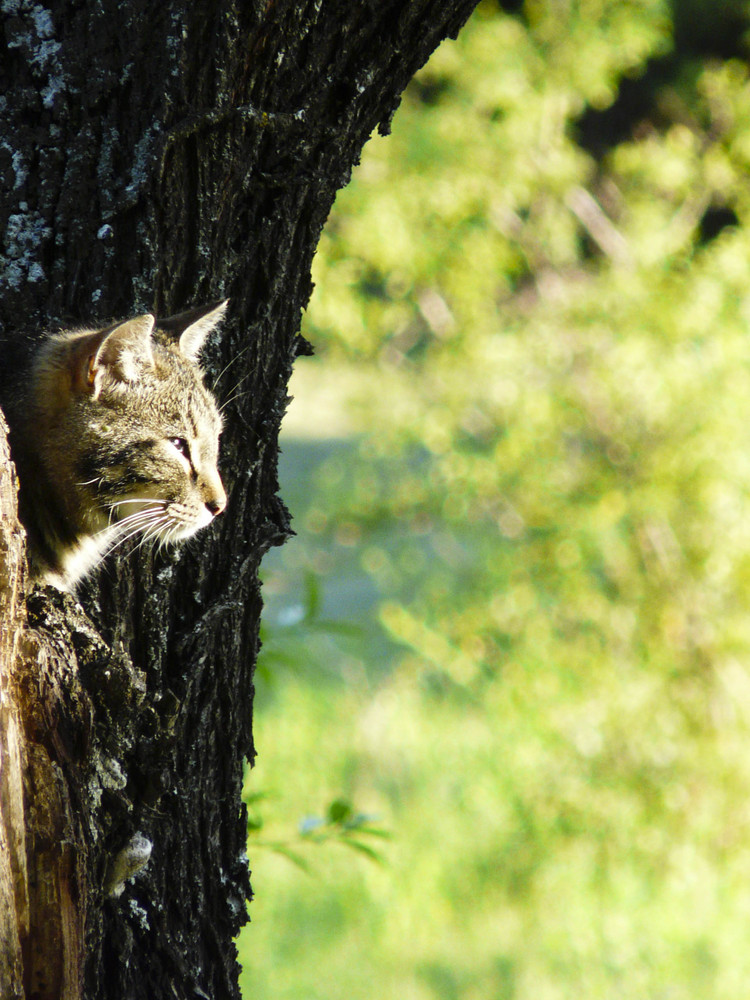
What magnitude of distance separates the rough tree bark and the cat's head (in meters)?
0.05

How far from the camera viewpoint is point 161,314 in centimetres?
150

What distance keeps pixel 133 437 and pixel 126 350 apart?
17cm

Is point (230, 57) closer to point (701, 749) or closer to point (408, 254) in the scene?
point (408, 254)

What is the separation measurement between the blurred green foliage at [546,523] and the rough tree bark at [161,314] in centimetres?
262

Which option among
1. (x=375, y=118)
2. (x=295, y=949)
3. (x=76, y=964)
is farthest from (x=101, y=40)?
(x=295, y=949)

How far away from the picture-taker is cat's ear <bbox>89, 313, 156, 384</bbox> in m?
1.32

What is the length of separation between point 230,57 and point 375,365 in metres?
3.75

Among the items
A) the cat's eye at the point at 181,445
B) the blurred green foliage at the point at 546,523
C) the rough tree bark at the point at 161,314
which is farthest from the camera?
the blurred green foliage at the point at 546,523

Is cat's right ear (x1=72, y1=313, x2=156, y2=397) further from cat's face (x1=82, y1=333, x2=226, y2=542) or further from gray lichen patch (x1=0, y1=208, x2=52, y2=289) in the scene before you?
gray lichen patch (x1=0, y1=208, x2=52, y2=289)

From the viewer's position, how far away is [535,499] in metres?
4.59

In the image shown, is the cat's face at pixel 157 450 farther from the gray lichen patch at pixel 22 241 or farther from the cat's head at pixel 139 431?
the gray lichen patch at pixel 22 241

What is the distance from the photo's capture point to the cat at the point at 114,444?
4.68ft

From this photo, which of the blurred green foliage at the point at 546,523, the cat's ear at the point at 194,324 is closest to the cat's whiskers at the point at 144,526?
the cat's ear at the point at 194,324

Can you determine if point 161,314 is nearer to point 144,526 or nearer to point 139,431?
point 139,431
